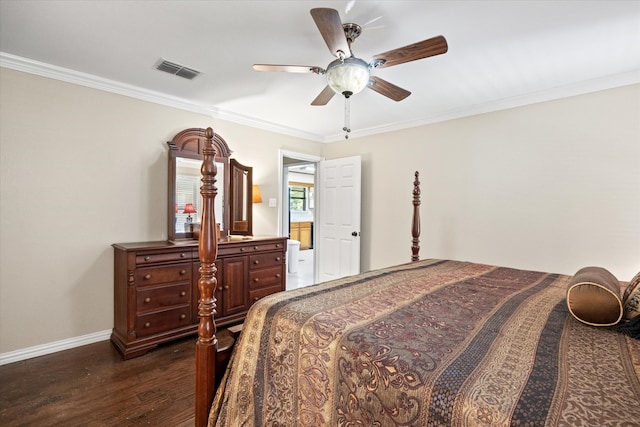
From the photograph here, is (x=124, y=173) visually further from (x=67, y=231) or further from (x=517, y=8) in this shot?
(x=517, y=8)

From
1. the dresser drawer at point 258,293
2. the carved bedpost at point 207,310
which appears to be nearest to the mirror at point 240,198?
the dresser drawer at point 258,293

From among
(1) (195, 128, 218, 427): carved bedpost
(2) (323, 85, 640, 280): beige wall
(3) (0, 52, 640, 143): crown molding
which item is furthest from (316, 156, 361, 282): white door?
(1) (195, 128, 218, 427): carved bedpost

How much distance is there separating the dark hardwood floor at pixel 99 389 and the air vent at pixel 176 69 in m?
2.46

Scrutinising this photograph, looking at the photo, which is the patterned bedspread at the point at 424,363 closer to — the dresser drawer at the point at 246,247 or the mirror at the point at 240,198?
the dresser drawer at the point at 246,247

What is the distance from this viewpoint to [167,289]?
2752 millimetres

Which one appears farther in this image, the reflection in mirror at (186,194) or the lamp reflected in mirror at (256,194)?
the lamp reflected in mirror at (256,194)

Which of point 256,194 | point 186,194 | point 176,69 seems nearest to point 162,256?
point 186,194

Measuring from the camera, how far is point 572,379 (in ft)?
2.61

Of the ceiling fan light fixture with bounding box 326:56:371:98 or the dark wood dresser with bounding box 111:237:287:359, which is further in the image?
the dark wood dresser with bounding box 111:237:287:359

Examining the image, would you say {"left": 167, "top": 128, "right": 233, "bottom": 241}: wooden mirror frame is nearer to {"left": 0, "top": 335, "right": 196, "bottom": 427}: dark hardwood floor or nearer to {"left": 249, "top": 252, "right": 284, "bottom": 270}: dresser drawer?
{"left": 249, "top": 252, "right": 284, "bottom": 270}: dresser drawer

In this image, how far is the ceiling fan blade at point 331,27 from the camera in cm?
145

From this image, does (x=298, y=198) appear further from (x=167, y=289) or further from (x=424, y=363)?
(x=424, y=363)

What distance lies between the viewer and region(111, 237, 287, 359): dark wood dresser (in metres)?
2.56

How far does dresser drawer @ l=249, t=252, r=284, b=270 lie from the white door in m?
1.11
